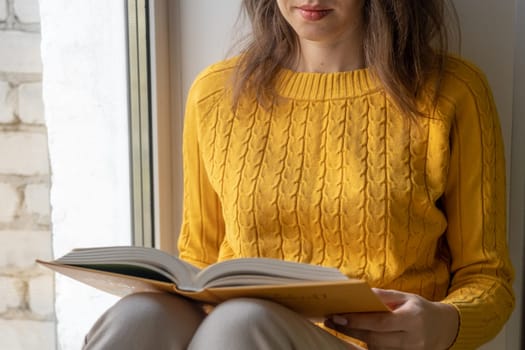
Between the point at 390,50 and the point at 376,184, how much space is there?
0.22 metres

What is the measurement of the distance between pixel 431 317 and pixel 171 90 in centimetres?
77

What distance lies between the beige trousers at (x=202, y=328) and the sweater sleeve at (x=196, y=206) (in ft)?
1.32

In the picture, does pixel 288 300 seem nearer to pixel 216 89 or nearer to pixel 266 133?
pixel 266 133

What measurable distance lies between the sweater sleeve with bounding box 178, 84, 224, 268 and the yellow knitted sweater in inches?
2.9

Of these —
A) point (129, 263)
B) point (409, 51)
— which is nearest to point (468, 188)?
point (409, 51)

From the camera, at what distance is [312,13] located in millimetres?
1223

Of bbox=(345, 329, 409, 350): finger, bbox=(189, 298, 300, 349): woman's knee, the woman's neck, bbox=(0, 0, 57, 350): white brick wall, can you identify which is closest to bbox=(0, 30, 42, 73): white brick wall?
bbox=(0, 0, 57, 350): white brick wall

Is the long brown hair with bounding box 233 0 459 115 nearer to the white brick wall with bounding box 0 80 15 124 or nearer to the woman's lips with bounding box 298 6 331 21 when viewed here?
the woman's lips with bounding box 298 6 331 21

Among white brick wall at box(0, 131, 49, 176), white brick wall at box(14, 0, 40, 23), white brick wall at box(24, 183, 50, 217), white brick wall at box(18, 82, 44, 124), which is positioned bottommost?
white brick wall at box(24, 183, 50, 217)

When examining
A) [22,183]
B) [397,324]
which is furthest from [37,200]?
[397,324]

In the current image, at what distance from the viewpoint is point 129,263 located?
96cm

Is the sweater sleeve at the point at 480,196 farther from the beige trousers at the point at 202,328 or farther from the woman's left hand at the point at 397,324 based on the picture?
the beige trousers at the point at 202,328

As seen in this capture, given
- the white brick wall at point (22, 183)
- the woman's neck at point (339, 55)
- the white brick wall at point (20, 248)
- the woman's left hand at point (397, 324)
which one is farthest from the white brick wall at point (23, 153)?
the woman's left hand at point (397, 324)

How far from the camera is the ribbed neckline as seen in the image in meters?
1.29
